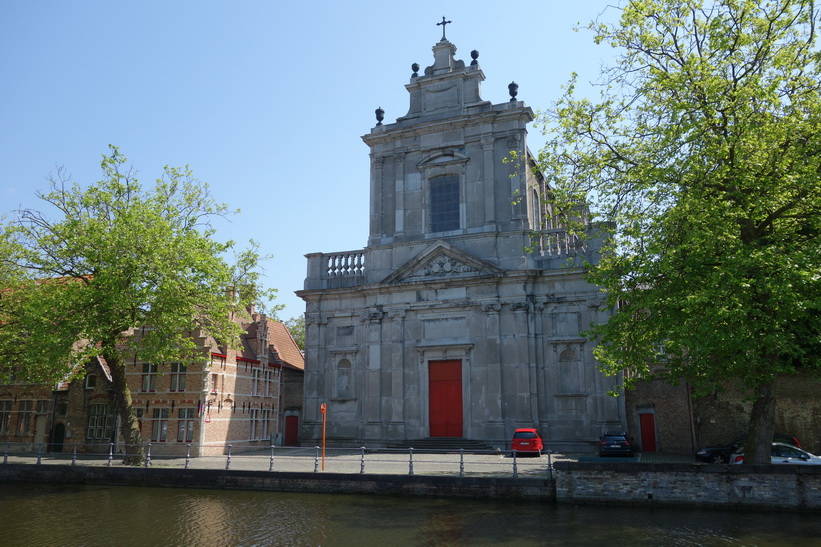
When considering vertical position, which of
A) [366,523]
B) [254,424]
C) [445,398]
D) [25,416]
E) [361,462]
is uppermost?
[445,398]

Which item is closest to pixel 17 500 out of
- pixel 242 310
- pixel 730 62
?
pixel 242 310

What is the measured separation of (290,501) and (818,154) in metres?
17.3

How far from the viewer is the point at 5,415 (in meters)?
34.3

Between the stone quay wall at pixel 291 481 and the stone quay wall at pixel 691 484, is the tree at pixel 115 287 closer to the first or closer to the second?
the stone quay wall at pixel 291 481

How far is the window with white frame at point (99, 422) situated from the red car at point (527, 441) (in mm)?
20600

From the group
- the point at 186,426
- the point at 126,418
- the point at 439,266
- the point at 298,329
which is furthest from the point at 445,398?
the point at 298,329

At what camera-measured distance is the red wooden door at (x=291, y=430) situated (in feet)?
120

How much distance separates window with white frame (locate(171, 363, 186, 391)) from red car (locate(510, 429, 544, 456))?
53.7ft

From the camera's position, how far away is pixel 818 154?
1545 centimetres

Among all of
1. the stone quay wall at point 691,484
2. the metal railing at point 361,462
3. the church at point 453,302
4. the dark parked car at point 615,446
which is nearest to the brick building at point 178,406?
the metal railing at point 361,462

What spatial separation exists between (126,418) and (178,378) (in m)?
5.58

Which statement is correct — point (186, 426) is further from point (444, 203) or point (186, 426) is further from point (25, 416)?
point (444, 203)

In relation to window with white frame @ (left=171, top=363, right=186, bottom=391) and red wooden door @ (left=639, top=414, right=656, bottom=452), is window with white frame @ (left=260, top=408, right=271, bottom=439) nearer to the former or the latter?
window with white frame @ (left=171, top=363, right=186, bottom=391)

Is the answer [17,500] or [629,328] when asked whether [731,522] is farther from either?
[17,500]
